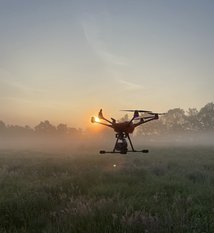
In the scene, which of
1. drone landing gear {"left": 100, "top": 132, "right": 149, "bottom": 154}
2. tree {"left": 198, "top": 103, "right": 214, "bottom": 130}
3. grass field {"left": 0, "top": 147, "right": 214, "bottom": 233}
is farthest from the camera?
tree {"left": 198, "top": 103, "right": 214, "bottom": 130}

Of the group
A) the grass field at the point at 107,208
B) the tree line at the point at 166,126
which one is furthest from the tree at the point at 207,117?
the grass field at the point at 107,208

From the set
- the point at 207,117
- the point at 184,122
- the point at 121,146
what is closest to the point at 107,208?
the point at 121,146

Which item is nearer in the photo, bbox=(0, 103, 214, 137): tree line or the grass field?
the grass field

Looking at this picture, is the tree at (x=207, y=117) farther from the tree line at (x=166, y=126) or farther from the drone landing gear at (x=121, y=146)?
the drone landing gear at (x=121, y=146)

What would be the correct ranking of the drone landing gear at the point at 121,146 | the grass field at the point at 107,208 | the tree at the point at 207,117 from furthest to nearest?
the tree at the point at 207,117, the grass field at the point at 107,208, the drone landing gear at the point at 121,146

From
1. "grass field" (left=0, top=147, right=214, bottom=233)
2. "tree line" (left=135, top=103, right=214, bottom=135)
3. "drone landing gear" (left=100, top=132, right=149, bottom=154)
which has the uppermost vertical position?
"tree line" (left=135, top=103, right=214, bottom=135)

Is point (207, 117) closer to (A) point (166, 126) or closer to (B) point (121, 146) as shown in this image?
(A) point (166, 126)

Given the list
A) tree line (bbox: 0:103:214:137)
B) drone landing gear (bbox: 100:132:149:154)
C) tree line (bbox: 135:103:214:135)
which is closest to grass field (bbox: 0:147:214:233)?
drone landing gear (bbox: 100:132:149:154)

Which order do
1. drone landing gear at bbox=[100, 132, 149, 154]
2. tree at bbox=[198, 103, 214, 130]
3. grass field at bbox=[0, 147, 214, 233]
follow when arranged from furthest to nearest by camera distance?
tree at bbox=[198, 103, 214, 130] < grass field at bbox=[0, 147, 214, 233] < drone landing gear at bbox=[100, 132, 149, 154]

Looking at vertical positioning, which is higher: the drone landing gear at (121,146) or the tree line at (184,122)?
the tree line at (184,122)

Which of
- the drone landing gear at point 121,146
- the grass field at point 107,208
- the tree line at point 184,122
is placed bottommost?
the grass field at point 107,208

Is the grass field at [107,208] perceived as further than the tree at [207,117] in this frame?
No

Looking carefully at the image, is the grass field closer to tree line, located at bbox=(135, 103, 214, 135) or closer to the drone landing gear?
the drone landing gear

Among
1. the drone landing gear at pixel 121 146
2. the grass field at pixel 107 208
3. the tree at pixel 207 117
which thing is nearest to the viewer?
the drone landing gear at pixel 121 146
